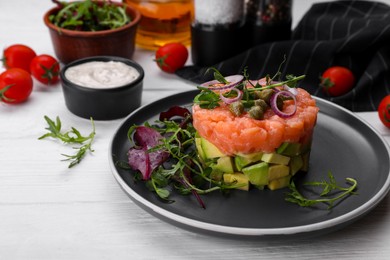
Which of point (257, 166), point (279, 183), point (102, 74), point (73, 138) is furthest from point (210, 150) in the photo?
point (102, 74)

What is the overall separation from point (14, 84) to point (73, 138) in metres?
0.67

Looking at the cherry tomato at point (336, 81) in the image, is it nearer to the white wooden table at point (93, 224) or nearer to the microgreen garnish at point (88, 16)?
the white wooden table at point (93, 224)

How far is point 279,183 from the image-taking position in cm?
268

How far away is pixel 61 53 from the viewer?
4.09 m

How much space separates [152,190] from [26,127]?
3.92 feet

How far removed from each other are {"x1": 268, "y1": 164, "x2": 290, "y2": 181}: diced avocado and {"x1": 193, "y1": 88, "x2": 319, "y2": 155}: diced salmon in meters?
0.08

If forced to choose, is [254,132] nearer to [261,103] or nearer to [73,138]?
[261,103]

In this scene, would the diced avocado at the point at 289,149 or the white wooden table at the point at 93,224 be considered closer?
the white wooden table at the point at 93,224

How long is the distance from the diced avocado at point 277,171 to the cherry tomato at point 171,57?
1639mm

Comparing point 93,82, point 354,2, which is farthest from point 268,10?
point 93,82

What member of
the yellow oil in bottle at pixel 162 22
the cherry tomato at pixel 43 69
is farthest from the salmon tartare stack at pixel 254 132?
the yellow oil in bottle at pixel 162 22

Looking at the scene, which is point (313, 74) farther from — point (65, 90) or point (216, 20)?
point (65, 90)

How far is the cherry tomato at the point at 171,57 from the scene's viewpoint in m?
4.07

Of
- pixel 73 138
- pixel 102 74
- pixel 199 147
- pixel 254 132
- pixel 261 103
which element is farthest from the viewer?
pixel 102 74
